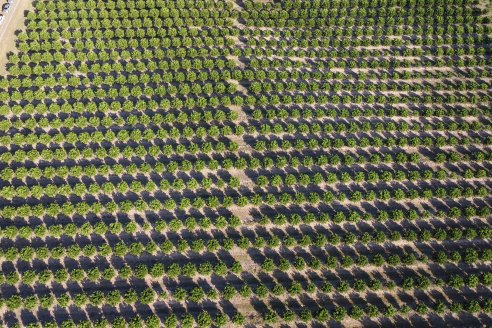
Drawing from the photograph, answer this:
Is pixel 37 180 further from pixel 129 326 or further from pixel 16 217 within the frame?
pixel 129 326

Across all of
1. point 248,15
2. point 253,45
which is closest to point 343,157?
point 253,45

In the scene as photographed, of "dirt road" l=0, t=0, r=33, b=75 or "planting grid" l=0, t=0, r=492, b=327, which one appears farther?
"dirt road" l=0, t=0, r=33, b=75

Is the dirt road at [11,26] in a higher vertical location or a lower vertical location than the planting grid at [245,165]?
higher

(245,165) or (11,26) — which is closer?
(245,165)

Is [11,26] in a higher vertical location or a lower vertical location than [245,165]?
higher

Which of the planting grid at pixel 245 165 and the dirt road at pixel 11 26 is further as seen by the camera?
the dirt road at pixel 11 26

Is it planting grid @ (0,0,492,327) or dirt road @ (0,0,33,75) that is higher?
dirt road @ (0,0,33,75)
